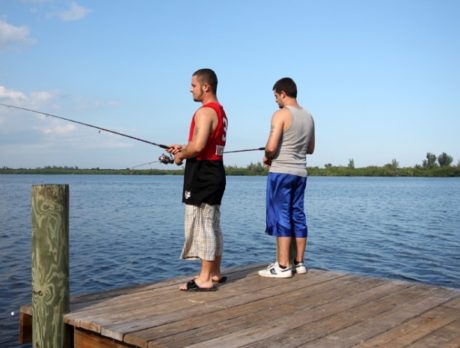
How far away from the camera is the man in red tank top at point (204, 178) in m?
4.31

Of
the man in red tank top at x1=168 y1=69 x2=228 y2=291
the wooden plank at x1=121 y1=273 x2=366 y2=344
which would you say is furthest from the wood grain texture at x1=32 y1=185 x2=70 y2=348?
the man in red tank top at x1=168 y1=69 x2=228 y2=291

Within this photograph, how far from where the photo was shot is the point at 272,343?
313 cm

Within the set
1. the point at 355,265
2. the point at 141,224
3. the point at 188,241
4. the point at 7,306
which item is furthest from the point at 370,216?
the point at 188,241

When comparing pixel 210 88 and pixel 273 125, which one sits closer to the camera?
pixel 210 88

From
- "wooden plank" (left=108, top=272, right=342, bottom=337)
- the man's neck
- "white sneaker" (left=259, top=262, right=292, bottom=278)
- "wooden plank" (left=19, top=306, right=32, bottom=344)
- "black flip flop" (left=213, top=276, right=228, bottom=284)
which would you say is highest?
the man's neck

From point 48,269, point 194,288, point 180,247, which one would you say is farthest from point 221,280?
point 180,247

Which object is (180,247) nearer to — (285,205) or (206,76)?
(285,205)

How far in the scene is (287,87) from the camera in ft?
16.4

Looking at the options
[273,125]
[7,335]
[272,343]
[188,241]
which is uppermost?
[273,125]

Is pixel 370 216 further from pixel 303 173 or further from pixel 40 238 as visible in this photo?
pixel 40 238

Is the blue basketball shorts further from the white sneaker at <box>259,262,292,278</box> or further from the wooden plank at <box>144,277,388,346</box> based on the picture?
the wooden plank at <box>144,277,388,346</box>

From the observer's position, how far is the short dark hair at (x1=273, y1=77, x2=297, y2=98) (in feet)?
16.4

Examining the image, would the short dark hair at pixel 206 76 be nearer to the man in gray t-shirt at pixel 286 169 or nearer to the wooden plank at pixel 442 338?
the man in gray t-shirt at pixel 286 169

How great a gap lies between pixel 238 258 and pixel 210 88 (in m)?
8.12
